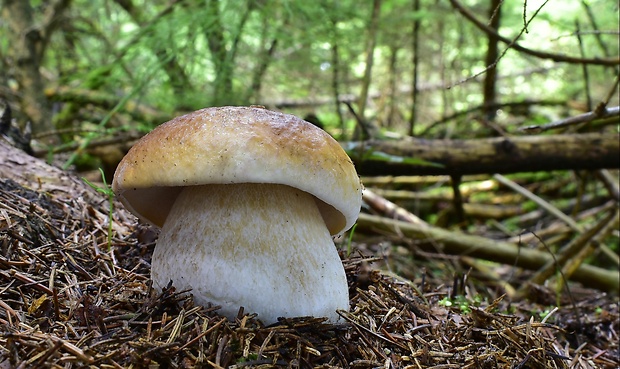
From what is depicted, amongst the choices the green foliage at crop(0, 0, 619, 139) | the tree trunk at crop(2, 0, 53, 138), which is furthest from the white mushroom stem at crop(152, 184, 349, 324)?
the tree trunk at crop(2, 0, 53, 138)

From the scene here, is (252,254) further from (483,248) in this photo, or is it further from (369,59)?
(369,59)

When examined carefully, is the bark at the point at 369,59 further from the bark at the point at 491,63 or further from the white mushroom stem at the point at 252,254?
the white mushroom stem at the point at 252,254

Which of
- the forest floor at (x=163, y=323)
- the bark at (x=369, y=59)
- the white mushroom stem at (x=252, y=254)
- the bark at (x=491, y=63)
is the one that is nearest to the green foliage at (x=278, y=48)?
the bark at (x=491, y=63)

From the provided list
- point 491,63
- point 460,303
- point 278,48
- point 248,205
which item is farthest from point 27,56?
point 460,303

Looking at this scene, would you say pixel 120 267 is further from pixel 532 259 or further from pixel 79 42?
pixel 79 42

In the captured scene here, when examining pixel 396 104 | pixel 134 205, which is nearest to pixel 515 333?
pixel 134 205

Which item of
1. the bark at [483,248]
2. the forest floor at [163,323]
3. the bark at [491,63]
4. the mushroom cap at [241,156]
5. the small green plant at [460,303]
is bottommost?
the bark at [483,248]
